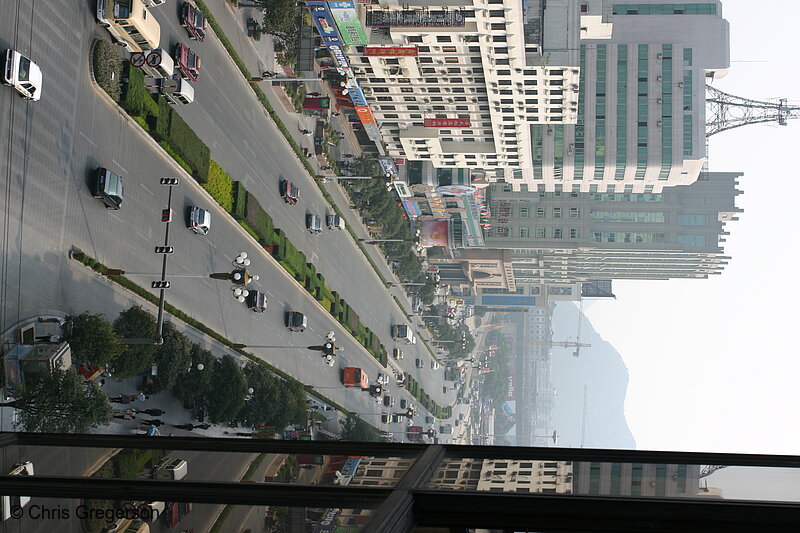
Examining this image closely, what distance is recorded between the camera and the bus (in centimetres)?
3784

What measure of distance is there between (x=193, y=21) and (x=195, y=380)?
21477mm

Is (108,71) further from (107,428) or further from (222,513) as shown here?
(222,513)

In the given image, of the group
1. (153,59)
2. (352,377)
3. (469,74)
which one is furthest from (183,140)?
(469,74)

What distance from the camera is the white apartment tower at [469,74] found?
67.2 m

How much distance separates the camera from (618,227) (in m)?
139

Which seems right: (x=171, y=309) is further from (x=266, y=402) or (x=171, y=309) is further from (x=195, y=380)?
(x=266, y=402)

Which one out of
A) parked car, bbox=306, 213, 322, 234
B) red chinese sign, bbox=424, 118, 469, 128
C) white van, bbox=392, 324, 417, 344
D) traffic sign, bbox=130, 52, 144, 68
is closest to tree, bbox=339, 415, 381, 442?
parked car, bbox=306, 213, 322, 234

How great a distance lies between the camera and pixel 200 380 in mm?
42375

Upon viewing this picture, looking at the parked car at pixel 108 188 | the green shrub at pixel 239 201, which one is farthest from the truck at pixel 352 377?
the parked car at pixel 108 188

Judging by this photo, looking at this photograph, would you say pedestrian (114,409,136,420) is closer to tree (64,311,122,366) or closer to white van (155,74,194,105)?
tree (64,311,122,366)

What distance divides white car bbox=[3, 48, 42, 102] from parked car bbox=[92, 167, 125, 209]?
4.77 metres

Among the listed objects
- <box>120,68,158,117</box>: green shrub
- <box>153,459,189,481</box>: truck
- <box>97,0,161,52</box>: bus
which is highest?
<box>97,0,161,52</box>: bus

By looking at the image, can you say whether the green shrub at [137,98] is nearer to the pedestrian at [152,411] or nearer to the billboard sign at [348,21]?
the pedestrian at [152,411]

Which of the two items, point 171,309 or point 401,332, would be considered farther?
point 401,332
